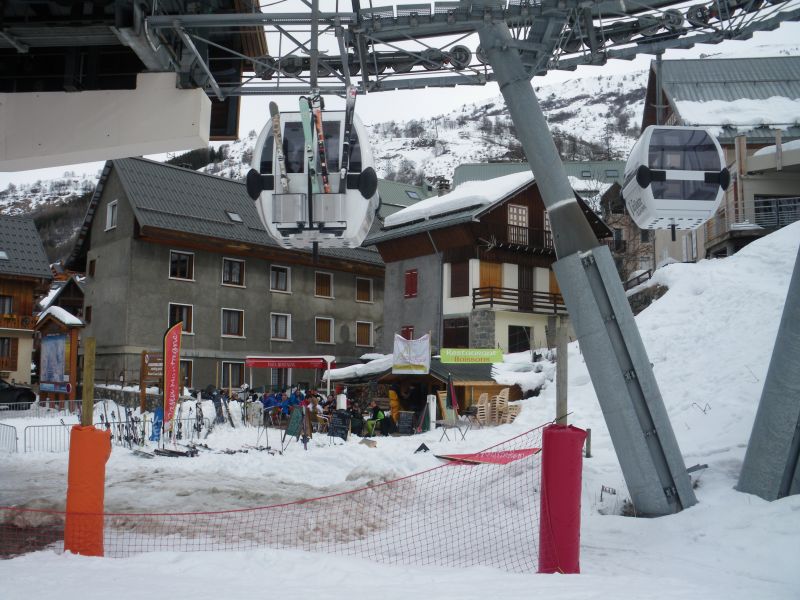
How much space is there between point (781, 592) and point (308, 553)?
4605 millimetres

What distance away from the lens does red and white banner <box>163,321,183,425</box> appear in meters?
19.9

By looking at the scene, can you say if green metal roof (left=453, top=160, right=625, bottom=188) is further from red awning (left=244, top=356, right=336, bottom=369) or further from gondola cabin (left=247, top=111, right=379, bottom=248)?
gondola cabin (left=247, top=111, right=379, bottom=248)

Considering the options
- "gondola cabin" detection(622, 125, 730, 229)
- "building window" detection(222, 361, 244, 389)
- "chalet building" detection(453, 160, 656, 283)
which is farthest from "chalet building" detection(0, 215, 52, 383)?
"gondola cabin" detection(622, 125, 730, 229)

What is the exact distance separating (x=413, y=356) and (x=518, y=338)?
11212mm

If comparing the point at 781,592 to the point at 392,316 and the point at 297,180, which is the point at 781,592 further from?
the point at 392,316

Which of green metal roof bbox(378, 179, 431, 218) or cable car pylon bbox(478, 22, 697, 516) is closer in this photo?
cable car pylon bbox(478, 22, 697, 516)

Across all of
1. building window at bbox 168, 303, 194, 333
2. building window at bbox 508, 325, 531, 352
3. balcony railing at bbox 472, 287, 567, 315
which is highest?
balcony railing at bbox 472, 287, 567, 315

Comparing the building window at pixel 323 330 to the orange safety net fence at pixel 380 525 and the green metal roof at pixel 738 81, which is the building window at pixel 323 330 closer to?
the green metal roof at pixel 738 81

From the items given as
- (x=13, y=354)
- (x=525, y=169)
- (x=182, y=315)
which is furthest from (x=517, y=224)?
(x=13, y=354)

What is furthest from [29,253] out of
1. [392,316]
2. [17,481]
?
[17,481]

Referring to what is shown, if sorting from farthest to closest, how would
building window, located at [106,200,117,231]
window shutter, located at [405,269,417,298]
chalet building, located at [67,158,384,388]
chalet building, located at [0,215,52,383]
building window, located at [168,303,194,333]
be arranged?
chalet building, located at [0,215,52,383]
building window, located at [106,200,117,231]
window shutter, located at [405,269,417,298]
building window, located at [168,303,194,333]
chalet building, located at [67,158,384,388]

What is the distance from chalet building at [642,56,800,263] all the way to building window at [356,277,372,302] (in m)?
17.5

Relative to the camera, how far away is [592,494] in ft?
37.7

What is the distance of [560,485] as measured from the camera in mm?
7445
